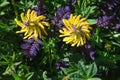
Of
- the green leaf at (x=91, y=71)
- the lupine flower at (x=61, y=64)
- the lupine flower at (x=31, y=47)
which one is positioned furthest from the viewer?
the lupine flower at (x=61, y=64)

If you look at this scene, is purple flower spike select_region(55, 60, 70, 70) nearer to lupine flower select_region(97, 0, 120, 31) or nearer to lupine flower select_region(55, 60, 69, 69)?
lupine flower select_region(55, 60, 69, 69)

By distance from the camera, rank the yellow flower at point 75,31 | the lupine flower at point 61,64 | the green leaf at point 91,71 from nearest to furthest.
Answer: the yellow flower at point 75,31 < the green leaf at point 91,71 < the lupine flower at point 61,64

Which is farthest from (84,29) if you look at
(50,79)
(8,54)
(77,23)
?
(8,54)

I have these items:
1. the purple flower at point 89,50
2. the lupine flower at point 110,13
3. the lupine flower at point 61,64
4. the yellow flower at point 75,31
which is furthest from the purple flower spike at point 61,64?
the yellow flower at point 75,31

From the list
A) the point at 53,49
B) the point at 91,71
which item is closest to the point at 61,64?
the point at 53,49

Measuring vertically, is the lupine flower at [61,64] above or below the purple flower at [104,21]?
below

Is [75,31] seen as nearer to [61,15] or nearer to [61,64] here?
[61,15]

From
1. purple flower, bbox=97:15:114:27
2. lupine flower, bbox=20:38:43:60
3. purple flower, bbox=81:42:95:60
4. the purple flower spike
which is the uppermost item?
purple flower, bbox=97:15:114:27

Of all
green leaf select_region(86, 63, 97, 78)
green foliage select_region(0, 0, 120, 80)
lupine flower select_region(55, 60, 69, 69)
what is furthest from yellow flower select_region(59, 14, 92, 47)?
lupine flower select_region(55, 60, 69, 69)

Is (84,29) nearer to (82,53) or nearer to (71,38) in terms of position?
(71,38)

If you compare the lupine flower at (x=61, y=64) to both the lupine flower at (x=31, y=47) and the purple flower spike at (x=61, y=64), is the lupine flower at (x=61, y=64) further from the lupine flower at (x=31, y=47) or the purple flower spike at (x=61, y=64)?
the lupine flower at (x=31, y=47)

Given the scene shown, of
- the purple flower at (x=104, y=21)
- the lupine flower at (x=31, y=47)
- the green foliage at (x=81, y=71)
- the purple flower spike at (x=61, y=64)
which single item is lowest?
the purple flower spike at (x=61, y=64)
